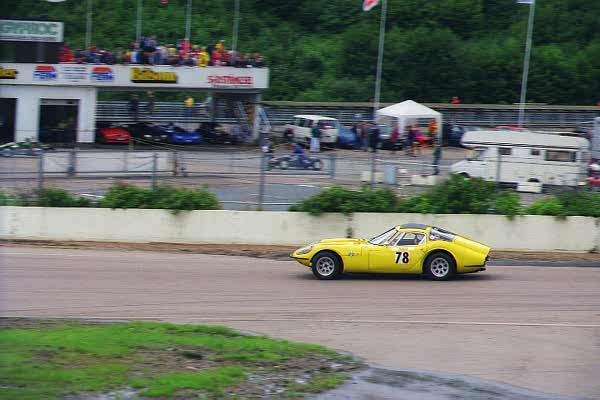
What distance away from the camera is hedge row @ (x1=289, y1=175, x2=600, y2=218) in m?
19.7

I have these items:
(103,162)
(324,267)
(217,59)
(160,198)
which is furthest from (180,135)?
(324,267)

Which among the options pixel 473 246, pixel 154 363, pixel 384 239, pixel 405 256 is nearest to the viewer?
pixel 154 363

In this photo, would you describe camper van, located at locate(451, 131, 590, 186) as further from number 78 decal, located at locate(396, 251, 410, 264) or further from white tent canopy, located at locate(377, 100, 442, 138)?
white tent canopy, located at locate(377, 100, 442, 138)

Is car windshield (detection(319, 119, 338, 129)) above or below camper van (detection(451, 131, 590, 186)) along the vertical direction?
above

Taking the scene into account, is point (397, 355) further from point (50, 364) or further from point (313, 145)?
point (313, 145)

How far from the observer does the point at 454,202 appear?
19844 mm

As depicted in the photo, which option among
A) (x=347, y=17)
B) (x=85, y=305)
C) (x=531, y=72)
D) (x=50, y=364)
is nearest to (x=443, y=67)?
(x=531, y=72)

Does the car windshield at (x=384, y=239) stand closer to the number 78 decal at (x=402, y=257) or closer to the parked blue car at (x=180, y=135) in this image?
the number 78 decal at (x=402, y=257)

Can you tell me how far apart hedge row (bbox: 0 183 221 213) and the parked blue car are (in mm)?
19629

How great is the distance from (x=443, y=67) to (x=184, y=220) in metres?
35.8

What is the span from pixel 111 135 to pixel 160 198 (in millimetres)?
18661

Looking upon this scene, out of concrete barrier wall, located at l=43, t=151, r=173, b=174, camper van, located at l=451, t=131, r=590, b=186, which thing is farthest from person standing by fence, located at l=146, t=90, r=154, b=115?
concrete barrier wall, located at l=43, t=151, r=173, b=174

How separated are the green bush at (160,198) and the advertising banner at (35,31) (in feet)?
64.0

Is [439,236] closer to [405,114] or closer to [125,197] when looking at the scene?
[125,197]
